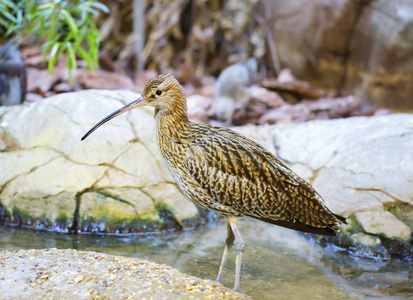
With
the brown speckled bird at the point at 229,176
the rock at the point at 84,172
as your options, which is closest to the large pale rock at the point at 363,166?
the brown speckled bird at the point at 229,176

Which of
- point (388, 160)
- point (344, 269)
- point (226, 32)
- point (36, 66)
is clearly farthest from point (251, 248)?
point (226, 32)

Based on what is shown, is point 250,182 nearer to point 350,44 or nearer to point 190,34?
point 350,44

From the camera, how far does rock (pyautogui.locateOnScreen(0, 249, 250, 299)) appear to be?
11.3 feet

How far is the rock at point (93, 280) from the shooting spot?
3.46 m

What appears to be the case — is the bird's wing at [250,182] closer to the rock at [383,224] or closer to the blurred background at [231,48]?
the rock at [383,224]

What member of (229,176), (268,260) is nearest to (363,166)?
(268,260)

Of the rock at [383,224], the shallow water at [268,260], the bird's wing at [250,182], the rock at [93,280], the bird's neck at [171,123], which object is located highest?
the bird's neck at [171,123]

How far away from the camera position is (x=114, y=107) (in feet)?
20.1

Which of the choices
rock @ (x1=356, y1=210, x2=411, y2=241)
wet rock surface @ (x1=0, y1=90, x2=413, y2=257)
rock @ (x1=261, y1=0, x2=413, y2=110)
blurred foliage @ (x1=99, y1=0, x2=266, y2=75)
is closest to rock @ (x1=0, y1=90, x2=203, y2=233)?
wet rock surface @ (x1=0, y1=90, x2=413, y2=257)

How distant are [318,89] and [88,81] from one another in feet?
17.4

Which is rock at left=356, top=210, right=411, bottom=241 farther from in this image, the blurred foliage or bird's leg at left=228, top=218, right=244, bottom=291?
the blurred foliage

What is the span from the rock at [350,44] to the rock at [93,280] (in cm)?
746

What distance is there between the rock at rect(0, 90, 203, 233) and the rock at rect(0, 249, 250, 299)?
1513 millimetres

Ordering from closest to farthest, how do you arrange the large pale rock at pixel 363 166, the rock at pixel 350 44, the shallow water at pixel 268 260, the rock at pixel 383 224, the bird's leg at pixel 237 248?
the bird's leg at pixel 237 248, the shallow water at pixel 268 260, the rock at pixel 383 224, the large pale rock at pixel 363 166, the rock at pixel 350 44
